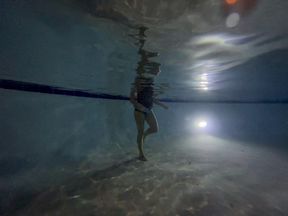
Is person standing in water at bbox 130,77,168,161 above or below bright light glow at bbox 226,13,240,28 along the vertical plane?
below

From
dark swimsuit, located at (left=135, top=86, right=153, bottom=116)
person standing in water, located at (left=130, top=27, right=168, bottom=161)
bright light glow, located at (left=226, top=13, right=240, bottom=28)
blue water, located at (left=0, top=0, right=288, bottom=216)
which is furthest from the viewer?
dark swimsuit, located at (left=135, top=86, right=153, bottom=116)

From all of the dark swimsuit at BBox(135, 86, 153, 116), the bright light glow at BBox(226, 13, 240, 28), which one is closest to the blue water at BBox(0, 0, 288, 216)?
the bright light glow at BBox(226, 13, 240, 28)

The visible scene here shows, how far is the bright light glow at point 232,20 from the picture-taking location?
8068 mm

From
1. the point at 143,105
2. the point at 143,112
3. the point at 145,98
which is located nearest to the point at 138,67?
the point at 145,98

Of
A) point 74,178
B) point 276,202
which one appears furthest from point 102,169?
point 276,202

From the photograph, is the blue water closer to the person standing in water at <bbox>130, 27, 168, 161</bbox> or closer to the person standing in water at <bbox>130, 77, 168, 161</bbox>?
the person standing in water at <bbox>130, 27, 168, 161</bbox>

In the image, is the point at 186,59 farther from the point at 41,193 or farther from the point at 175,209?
the point at 41,193

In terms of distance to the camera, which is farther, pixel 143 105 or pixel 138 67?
pixel 138 67

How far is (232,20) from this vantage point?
8445 millimetres

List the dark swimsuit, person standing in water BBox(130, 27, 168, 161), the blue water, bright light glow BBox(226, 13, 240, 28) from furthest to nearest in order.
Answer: the dark swimsuit, person standing in water BBox(130, 27, 168, 161), bright light glow BBox(226, 13, 240, 28), the blue water

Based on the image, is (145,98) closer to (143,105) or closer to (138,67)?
(143,105)

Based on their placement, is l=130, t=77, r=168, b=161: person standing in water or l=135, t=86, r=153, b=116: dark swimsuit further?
l=135, t=86, r=153, b=116: dark swimsuit

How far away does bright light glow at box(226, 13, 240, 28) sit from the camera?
8.07 m

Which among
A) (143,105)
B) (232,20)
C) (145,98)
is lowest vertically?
(143,105)
